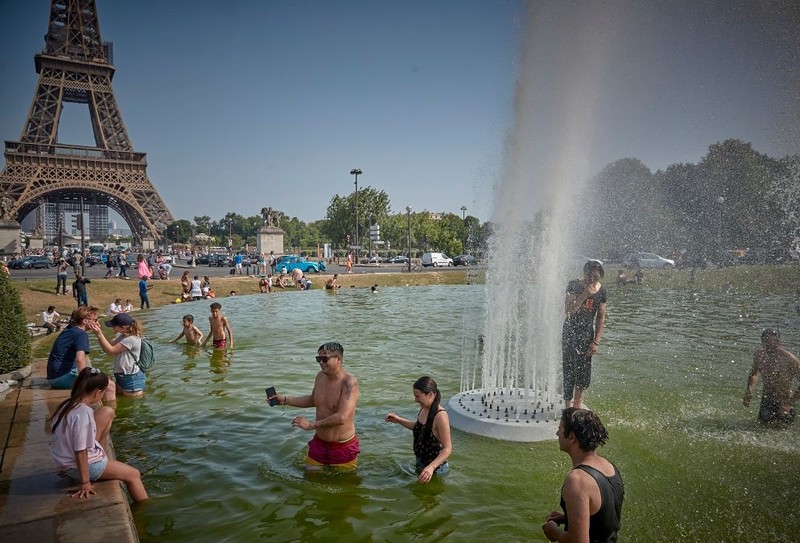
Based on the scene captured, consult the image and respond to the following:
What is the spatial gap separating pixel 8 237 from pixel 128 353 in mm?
59352

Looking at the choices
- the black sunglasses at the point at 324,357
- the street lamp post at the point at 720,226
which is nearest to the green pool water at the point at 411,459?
the black sunglasses at the point at 324,357

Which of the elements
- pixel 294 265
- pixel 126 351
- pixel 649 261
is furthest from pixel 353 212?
pixel 126 351

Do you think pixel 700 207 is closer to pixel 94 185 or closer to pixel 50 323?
pixel 50 323

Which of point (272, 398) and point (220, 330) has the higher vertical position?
point (272, 398)

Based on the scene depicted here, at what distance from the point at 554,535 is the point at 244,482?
4.52 metres

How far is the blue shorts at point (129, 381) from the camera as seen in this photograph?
33.8 feet

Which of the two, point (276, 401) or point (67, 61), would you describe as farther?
point (67, 61)

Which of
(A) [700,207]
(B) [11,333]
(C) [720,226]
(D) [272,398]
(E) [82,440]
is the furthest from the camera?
(A) [700,207]

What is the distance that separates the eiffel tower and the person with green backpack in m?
71.5

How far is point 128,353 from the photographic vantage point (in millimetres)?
10078

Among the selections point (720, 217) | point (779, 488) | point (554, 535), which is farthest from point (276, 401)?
point (720, 217)

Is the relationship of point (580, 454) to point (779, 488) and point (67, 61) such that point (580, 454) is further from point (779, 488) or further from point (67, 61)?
point (67, 61)

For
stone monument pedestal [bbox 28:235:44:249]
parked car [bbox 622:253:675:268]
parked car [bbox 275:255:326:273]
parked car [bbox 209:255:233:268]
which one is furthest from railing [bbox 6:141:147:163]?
parked car [bbox 622:253:675:268]

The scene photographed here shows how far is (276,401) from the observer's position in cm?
607
